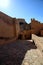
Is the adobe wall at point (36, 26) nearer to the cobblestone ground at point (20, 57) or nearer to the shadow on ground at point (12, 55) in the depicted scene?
the shadow on ground at point (12, 55)

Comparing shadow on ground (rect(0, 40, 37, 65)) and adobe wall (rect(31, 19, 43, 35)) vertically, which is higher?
adobe wall (rect(31, 19, 43, 35))

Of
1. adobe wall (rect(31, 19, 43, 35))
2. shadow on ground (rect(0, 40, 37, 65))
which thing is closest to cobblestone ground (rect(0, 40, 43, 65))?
Answer: shadow on ground (rect(0, 40, 37, 65))

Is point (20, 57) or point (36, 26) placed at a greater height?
point (36, 26)

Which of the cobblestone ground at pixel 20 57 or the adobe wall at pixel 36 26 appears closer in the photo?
the cobblestone ground at pixel 20 57

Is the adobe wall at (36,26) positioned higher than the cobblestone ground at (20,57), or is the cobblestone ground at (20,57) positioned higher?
the adobe wall at (36,26)

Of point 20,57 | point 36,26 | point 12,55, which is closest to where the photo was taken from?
point 20,57

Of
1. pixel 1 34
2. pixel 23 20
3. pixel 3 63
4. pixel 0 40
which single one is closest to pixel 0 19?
pixel 1 34

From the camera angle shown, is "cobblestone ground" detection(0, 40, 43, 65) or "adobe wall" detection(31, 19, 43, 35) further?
Answer: "adobe wall" detection(31, 19, 43, 35)

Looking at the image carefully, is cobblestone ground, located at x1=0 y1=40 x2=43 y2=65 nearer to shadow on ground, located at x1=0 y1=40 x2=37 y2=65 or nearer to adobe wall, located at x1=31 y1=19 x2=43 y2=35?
shadow on ground, located at x1=0 y1=40 x2=37 y2=65

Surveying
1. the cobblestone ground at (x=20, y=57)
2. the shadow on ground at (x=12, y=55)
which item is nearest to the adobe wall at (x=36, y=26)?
the shadow on ground at (x=12, y=55)

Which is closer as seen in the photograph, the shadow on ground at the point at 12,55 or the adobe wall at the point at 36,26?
the shadow on ground at the point at 12,55

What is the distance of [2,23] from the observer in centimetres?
669

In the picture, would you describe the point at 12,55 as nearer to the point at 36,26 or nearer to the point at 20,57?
the point at 20,57

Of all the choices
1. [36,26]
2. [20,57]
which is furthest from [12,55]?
[36,26]
